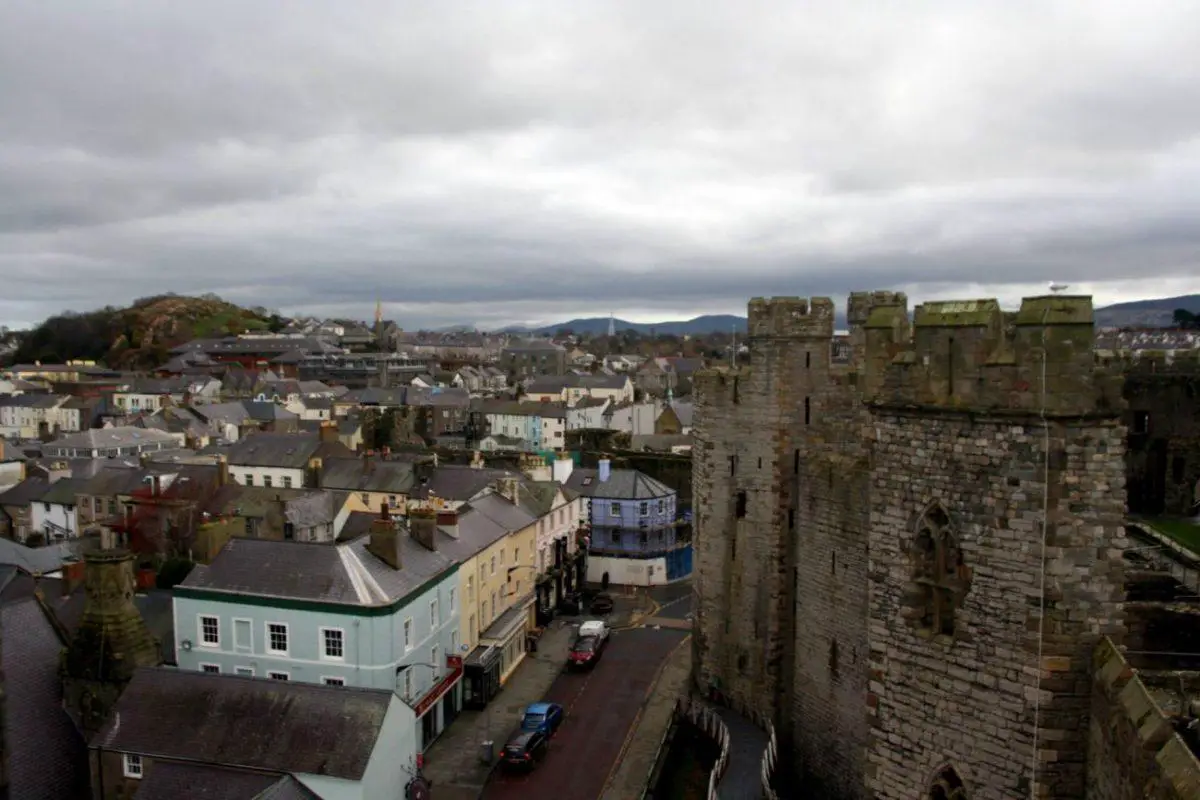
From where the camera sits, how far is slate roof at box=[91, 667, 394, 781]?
1722 cm

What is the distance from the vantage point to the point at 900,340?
1002 centimetres

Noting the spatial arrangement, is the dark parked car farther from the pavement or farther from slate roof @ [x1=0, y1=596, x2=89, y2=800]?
slate roof @ [x1=0, y1=596, x2=89, y2=800]

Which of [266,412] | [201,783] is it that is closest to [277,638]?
[201,783]

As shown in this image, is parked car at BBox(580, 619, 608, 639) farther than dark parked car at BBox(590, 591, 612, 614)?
No

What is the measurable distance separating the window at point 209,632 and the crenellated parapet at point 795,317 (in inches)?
667

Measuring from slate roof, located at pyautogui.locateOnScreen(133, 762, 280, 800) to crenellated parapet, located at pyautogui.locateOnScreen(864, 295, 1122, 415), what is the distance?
45.9ft

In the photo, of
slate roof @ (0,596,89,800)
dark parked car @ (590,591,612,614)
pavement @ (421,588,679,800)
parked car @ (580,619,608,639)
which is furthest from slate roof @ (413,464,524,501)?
slate roof @ (0,596,89,800)

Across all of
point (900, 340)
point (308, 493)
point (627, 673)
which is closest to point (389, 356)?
point (308, 493)

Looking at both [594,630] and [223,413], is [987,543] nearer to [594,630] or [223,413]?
[594,630]

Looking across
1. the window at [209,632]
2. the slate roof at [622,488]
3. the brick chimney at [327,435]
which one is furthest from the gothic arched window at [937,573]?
the brick chimney at [327,435]

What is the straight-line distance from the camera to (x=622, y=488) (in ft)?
146

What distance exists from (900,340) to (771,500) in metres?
10.4

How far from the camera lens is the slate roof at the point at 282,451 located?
51.5 m

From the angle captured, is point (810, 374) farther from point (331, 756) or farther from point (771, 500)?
point (331, 756)
